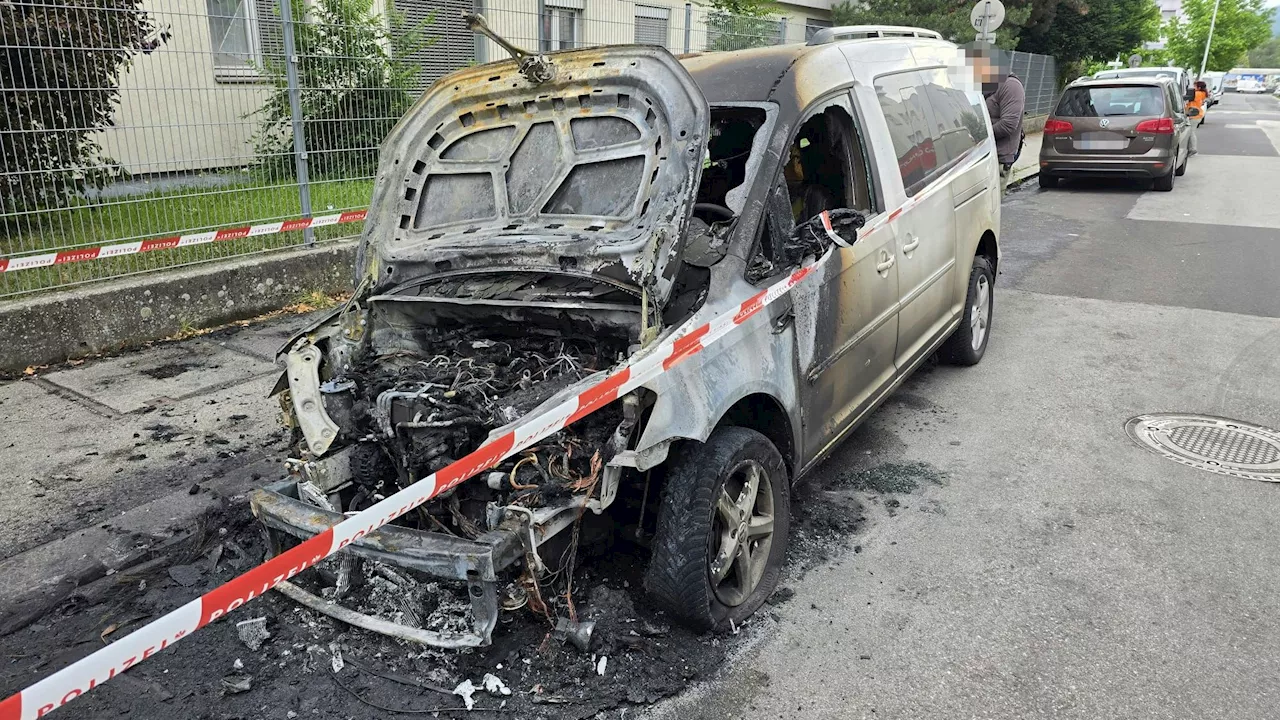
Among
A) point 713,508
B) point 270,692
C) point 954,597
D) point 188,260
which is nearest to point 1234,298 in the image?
point 954,597

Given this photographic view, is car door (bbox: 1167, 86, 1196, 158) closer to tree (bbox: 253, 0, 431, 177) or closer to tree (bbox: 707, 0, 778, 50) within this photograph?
tree (bbox: 707, 0, 778, 50)

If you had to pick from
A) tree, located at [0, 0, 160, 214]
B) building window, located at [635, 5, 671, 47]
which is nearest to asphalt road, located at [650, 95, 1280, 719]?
tree, located at [0, 0, 160, 214]

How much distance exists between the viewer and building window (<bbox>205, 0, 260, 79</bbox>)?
6699 millimetres

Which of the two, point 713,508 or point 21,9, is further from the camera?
point 21,9

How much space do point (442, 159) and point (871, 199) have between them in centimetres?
205

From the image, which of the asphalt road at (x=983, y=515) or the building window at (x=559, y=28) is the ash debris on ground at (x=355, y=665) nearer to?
the asphalt road at (x=983, y=515)

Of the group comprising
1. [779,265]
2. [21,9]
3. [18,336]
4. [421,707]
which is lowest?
[421,707]

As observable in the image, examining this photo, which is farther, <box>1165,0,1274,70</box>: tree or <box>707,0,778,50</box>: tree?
<box>1165,0,1274,70</box>: tree

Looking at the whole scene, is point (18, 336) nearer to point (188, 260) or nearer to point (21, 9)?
point (188, 260)

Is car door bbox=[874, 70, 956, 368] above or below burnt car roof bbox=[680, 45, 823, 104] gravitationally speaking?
below

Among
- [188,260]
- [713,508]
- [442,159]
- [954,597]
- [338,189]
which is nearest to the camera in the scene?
[713,508]

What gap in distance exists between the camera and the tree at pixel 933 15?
20.2 meters

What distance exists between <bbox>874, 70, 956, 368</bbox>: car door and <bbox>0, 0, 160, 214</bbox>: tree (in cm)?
527

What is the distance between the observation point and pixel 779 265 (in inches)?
139
